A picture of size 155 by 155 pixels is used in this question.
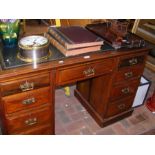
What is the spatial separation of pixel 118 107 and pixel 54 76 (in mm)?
868

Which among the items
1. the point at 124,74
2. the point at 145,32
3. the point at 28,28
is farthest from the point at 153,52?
the point at 28,28

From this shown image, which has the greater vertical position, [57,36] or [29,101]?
[57,36]

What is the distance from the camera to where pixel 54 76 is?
129cm

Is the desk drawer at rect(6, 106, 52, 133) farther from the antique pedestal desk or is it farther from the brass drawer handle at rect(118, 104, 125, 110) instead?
the brass drawer handle at rect(118, 104, 125, 110)

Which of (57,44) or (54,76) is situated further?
(57,44)

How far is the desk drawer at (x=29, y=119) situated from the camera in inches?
52.2

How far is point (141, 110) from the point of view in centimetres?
226

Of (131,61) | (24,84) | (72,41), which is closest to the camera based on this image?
(24,84)

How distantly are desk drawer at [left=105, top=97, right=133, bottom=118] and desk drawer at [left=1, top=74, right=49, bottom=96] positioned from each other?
2.60ft

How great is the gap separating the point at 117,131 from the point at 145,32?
5.73 ft

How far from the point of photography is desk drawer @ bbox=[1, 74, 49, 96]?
1.16m

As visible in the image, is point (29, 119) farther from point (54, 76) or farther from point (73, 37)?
point (73, 37)

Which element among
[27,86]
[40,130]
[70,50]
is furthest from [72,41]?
[40,130]
